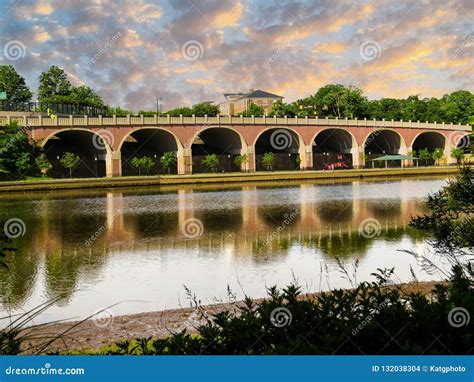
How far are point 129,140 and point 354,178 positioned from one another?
33147 millimetres

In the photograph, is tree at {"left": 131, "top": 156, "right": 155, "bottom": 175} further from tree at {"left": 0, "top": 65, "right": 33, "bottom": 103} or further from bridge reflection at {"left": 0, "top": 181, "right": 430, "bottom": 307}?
bridge reflection at {"left": 0, "top": 181, "right": 430, "bottom": 307}

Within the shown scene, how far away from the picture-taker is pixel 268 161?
239 ft

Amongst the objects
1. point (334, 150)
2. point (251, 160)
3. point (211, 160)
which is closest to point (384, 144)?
point (334, 150)

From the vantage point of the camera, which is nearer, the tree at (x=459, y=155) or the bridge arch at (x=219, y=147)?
the tree at (x=459, y=155)

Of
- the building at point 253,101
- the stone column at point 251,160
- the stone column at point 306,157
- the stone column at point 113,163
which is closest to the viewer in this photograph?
the stone column at point 113,163

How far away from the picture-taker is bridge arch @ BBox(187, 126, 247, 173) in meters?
73.1

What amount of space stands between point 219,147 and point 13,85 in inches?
1321

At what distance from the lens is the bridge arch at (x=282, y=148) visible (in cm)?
7624

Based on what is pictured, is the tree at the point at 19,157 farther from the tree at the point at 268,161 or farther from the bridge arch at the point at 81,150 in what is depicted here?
the tree at the point at 268,161

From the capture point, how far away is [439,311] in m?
4.17

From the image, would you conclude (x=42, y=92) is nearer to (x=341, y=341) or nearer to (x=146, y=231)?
(x=146, y=231)

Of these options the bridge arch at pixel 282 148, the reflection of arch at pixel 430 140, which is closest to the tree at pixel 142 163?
the bridge arch at pixel 282 148

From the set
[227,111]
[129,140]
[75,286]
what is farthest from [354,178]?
[227,111]

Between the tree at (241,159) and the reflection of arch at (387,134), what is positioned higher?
the reflection of arch at (387,134)
